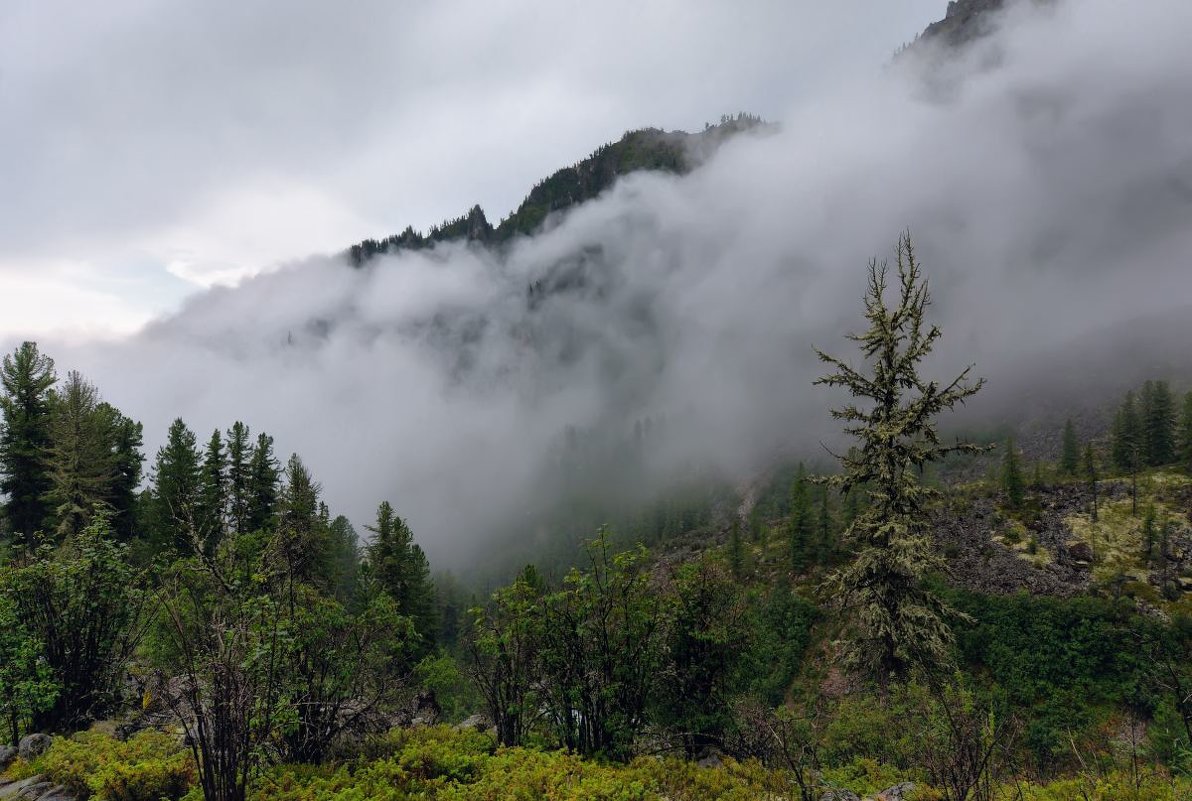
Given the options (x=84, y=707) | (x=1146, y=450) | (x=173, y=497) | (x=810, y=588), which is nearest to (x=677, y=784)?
(x=84, y=707)

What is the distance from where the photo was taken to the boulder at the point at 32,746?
1066cm

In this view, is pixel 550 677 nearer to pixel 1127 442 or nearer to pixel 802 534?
pixel 802 534

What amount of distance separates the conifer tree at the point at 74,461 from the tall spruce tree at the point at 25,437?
59cm

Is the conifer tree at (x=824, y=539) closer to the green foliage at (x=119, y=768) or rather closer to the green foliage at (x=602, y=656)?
the green foliage at (x=602, y=656)

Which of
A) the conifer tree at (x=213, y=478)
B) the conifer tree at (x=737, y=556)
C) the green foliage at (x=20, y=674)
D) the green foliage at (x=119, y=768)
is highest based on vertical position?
the conifer tree at (x=213, y=478)

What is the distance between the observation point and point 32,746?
10.8 m

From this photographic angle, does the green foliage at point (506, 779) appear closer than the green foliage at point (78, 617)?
Yes

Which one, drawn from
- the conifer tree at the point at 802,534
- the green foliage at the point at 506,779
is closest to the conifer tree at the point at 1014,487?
the conifer tree at the point at 802,534

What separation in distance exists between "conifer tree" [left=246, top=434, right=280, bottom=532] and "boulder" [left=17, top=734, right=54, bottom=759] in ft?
107

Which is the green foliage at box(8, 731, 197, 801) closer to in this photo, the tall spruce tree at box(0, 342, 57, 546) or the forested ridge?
the forested ridge

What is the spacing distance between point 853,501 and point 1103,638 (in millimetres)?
43043

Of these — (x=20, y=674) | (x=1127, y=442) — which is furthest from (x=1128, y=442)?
(x=20, y=674)

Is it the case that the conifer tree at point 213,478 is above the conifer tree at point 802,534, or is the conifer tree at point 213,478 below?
above

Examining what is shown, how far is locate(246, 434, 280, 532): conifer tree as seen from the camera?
4169cm
